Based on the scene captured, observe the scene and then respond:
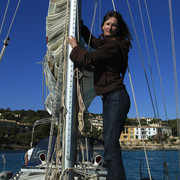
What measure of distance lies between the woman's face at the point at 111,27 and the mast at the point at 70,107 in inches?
13.2

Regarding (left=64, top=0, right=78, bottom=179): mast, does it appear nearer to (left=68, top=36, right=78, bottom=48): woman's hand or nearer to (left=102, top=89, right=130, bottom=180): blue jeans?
(left=68, top=36, right=78, bottom=48): woman's hand

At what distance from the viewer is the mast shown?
197cm

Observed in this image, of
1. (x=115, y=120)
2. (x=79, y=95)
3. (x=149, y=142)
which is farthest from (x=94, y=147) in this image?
(x=149, y=142)

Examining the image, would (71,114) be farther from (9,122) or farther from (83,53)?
(9,122)

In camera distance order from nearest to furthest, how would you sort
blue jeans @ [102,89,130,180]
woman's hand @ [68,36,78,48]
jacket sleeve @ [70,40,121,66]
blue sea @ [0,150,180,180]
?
blue jeans @ [102,89,130,180] → jacket sleeve @ [70,40,121,66] → woman's hand @ [68,36,78,48] → blue sea @ [0,150,180,180]

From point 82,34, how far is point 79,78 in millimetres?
635

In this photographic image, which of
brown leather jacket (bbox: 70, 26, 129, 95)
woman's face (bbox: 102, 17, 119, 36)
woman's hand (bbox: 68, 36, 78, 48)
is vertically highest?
woman's face (bbox: 102, 17, 119, 36)

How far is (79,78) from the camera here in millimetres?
2188

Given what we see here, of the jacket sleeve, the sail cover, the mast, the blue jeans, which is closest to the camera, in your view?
the blue jeans

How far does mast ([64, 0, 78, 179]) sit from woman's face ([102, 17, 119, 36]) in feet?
1.10

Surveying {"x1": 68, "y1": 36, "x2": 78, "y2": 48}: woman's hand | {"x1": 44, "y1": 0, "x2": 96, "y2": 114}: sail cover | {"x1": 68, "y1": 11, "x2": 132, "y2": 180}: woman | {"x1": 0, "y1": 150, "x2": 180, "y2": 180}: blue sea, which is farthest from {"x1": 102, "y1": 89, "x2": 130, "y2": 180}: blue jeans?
{"x1": 0, "y1": 150, "x2": 180, "y2": 180}: blue sea

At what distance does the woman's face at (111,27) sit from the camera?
2.11 m

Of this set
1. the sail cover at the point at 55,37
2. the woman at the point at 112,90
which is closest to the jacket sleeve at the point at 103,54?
the woman at the point at 112,90

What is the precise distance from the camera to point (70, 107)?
2104mm
